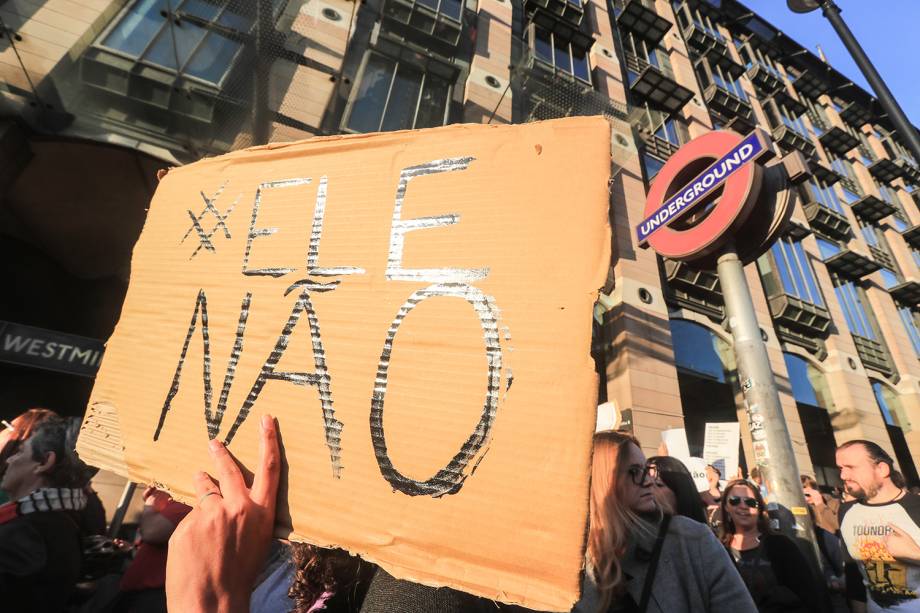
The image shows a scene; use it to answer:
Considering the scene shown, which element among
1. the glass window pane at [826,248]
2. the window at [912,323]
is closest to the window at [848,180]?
the glass window pane at [826,248]

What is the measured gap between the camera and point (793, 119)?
18.9 meters

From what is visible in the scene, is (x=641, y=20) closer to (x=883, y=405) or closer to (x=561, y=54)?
(x=561, y=54)

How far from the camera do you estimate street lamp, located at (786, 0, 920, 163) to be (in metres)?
4.52

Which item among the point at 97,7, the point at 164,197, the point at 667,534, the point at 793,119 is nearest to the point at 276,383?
the point at 164,197

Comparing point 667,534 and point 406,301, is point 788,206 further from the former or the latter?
point 406,301

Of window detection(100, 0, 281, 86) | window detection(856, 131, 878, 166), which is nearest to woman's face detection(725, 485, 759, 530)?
window detection(100, 0, 281, 86)

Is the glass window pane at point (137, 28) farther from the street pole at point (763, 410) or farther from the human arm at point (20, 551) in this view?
the street pole at point (763, 410)

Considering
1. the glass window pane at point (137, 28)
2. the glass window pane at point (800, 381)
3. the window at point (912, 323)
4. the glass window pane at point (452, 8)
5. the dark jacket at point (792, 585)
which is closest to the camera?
the dark jacket at point (792, 585)

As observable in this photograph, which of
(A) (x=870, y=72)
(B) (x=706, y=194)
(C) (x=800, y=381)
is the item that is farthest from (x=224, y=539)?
(C) (x=800, y=381)

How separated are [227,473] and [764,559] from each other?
155 inches

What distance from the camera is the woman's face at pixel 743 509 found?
11.2ft

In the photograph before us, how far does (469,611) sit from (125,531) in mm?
6954

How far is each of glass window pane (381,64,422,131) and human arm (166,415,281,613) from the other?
25.9 ft

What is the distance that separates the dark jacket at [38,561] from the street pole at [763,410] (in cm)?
537
